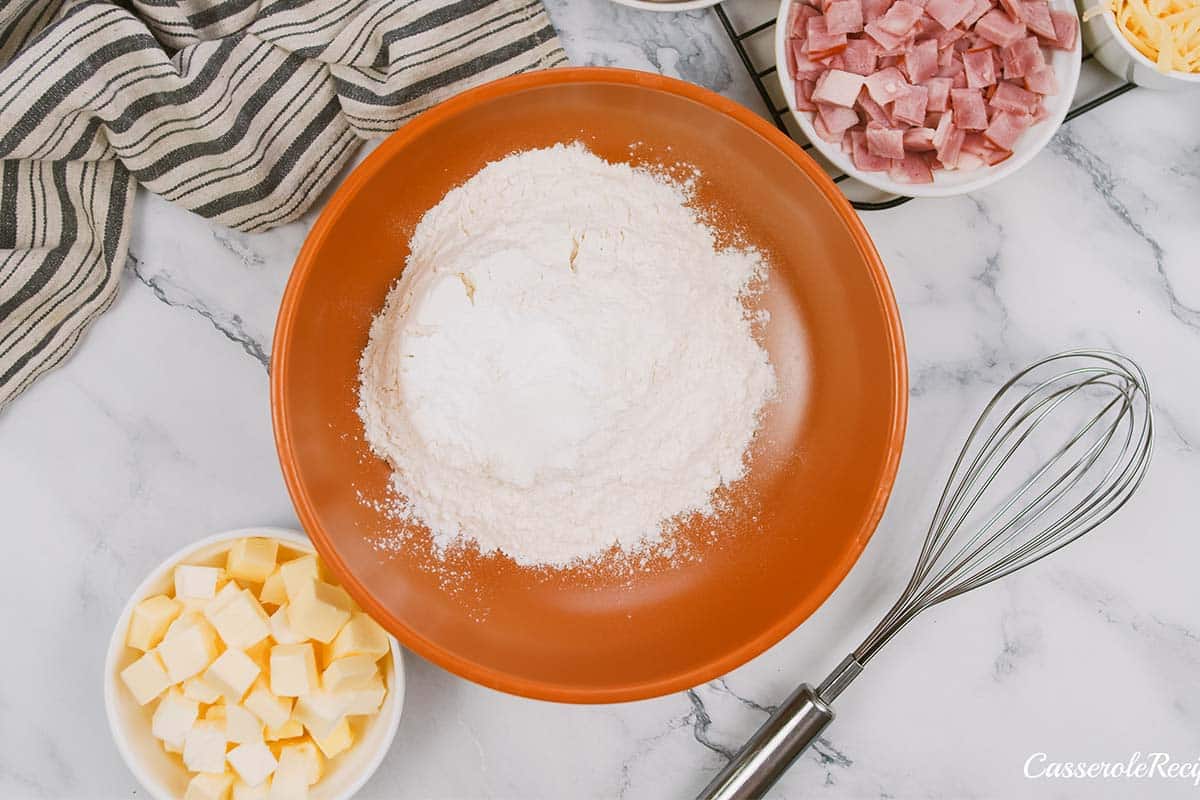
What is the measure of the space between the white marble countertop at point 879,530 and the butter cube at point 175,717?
0.53 feet

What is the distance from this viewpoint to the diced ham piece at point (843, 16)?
91cm

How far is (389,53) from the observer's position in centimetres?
97

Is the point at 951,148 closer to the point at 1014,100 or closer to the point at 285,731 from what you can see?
the point at 1014,100

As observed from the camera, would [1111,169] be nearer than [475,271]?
No

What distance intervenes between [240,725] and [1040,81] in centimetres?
109

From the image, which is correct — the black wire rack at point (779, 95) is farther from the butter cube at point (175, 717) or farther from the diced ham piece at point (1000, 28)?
the butter cube at point (175, 717)

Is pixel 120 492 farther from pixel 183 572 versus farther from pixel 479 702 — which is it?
pixel 479 702

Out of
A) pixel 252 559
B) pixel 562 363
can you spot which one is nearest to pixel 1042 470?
pixel 562 363

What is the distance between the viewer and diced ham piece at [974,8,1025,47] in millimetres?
914

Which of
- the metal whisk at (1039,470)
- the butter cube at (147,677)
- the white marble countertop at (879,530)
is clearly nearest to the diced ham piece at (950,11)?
the white marble countertop at (879,530)

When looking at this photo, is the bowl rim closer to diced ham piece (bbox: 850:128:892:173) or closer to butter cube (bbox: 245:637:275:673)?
diced ham piece (bbox: 850:128:892:173)

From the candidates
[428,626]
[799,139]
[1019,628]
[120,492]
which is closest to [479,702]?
[428,626]

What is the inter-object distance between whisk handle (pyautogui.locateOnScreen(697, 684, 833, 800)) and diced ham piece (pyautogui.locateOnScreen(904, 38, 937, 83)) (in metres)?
0.68

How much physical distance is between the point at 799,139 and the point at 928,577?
0.55 meters
